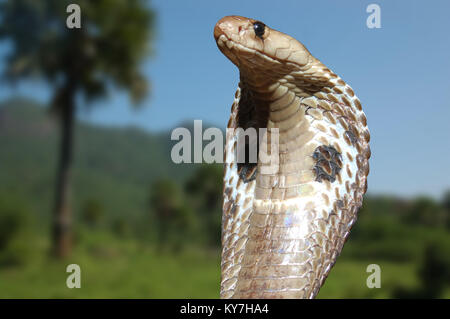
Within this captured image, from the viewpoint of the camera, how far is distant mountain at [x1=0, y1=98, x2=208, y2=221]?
52.5 metres

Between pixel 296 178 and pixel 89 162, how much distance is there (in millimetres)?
77778

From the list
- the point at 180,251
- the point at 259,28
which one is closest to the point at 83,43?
the point at 180,251

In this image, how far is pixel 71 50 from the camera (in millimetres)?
12781

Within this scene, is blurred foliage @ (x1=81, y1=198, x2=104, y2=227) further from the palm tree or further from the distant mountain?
the palm tree

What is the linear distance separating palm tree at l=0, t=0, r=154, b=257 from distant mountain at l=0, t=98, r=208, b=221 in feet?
82.3

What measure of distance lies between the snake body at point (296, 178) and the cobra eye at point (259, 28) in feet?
0.11

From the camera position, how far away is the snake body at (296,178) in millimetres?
1965

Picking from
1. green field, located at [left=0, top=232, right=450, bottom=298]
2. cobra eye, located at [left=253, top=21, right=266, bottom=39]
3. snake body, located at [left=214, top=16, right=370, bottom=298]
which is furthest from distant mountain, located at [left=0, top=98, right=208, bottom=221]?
cobra eye, located at [left=253, top=21, right=266, bottom=39]

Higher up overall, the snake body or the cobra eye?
the cobra eye

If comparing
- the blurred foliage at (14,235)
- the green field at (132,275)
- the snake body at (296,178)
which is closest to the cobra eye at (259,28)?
the snake body at (296,178)

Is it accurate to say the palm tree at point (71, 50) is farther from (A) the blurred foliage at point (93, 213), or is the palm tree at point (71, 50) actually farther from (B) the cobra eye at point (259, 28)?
(A) the blurred foliage at point (93, 213)

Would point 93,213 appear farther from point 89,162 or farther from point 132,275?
point 89,162

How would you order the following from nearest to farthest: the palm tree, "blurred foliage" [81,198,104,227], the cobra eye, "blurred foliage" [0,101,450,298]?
1. the cobra eye
2. "blurred foliage" [0,101,450,298]
3. the palm tree
4. "blurred foliage" [81,198,104,227]
